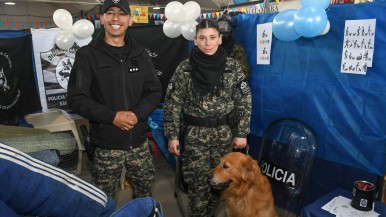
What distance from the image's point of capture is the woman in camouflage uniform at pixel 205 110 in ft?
7.26

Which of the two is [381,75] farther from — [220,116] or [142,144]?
[142,144]

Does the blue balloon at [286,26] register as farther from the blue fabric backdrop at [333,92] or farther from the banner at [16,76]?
the banner at [16,76]

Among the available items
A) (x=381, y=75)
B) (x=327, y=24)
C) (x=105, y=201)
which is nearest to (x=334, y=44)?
(x=327, y=24)

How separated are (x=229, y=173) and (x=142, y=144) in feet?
2.17

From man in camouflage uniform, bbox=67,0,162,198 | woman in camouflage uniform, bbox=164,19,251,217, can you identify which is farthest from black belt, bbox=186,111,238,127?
man in camouflage uniform, bbox=67,0,162,198

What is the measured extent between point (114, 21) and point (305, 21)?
1.30 metres

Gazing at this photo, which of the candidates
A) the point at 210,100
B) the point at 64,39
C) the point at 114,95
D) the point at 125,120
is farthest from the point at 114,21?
the point at 64,39

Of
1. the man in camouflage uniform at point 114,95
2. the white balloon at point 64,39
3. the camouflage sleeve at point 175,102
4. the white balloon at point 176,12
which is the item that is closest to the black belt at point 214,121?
the camouflage sleeve at point 175,102

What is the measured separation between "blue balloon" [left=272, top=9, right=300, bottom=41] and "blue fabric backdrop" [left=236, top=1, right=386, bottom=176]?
0.21m

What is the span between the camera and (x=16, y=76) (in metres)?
3.83

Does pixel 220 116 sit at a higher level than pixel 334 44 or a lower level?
lower

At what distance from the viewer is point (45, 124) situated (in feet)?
12.6

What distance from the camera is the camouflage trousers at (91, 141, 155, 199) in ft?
6.43

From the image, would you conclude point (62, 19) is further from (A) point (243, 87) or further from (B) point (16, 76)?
(A) point (243, 87)
